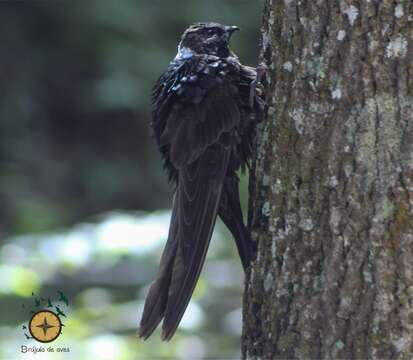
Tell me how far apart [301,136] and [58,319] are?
1700 mm

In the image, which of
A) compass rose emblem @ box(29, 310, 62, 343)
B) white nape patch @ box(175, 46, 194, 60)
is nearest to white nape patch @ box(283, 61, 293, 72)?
white nape patch @ box(175, 46, 194, 60)

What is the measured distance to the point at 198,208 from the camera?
11.4 feet

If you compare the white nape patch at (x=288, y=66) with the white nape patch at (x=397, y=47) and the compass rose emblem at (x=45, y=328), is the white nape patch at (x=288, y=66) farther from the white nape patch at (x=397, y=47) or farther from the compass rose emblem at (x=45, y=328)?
the compass rose emblem at (x=45, y=328)

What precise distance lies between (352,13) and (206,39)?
141 cm

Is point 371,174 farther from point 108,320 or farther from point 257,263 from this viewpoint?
point 108,320

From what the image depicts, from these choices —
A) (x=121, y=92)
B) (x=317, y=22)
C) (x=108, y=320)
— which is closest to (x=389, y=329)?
(x=317, y=22)

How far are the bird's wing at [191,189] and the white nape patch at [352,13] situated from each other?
0.86 m

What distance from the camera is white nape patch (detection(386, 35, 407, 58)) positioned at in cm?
271

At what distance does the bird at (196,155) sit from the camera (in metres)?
3.33

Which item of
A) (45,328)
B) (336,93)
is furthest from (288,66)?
(45,328)

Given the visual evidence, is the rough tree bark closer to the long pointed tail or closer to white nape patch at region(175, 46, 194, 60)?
the long pointed tail

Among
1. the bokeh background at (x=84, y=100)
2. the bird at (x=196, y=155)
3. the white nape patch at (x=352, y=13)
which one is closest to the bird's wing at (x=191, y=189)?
the bird at (x=196, y=155)

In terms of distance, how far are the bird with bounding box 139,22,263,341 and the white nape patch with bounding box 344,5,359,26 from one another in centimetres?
71

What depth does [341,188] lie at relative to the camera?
9.09 ft
